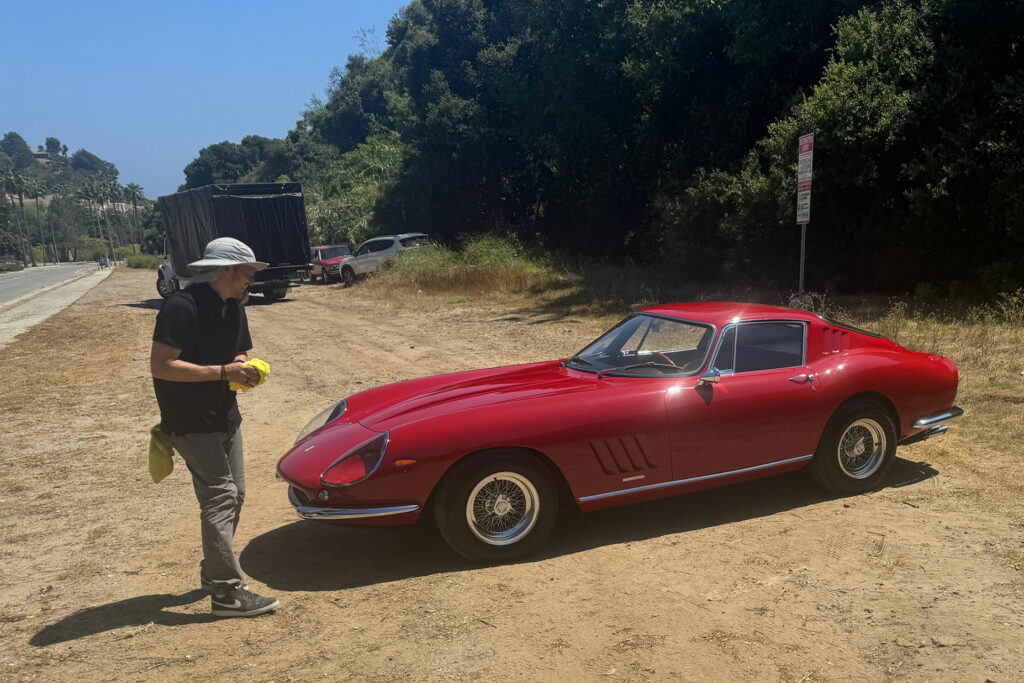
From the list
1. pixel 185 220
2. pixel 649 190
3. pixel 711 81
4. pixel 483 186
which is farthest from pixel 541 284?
pixel 483 186

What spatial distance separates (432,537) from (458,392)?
952 millimetres

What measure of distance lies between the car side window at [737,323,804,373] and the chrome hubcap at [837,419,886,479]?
0.64 metres

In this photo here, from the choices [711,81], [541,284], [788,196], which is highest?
[711,81]

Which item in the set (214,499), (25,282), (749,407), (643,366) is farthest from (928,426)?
(25,282)

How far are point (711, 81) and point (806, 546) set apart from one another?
17768mm

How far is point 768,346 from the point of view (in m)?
5.02

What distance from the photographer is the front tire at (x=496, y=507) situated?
413 centimetres

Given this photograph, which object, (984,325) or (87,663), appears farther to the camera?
(984,325)

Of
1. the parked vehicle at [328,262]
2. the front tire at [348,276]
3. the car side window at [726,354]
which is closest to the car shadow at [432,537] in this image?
the car side window at [726,354]

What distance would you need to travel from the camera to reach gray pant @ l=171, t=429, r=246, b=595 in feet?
12.4

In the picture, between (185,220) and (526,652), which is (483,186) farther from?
(526,652)

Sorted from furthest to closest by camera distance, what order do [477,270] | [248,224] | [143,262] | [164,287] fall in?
[143,262] → [164,287] → [477,270] → [248,224]

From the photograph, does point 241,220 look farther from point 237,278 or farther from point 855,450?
point 855,450

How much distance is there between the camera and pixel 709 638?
11.2 feet
